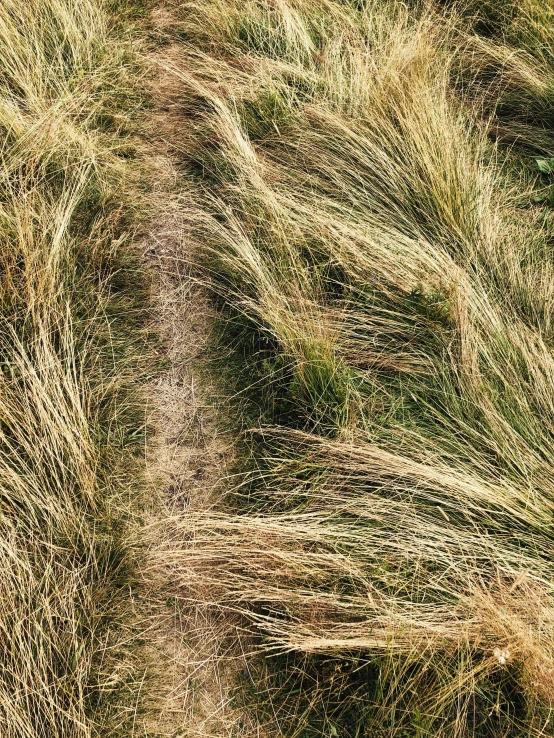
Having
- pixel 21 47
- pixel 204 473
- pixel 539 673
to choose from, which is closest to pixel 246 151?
pixel 21 47

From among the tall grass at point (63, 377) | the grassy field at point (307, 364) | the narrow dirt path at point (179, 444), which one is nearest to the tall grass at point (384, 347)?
the grassy field at point (307, 364)

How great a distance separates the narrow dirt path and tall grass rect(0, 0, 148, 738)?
12 centimetres

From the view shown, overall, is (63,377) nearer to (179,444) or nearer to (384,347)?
(179,444)

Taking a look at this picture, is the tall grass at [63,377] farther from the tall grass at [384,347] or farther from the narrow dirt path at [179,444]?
the tall grass at [384,347]

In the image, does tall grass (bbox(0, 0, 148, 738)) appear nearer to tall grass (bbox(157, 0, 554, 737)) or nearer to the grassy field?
the grassy field

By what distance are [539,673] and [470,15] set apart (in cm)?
396

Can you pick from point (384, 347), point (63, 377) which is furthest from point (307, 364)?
point (63, 377)

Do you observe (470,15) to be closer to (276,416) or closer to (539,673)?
(276,416)

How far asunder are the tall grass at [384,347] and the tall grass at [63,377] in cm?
35

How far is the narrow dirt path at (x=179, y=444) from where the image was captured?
1906 millimetres

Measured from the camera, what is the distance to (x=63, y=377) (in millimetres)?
2375

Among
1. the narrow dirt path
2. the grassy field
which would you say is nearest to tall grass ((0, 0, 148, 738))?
the grassy field

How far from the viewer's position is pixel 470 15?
405 cm

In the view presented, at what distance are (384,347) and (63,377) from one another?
129 centimetres
